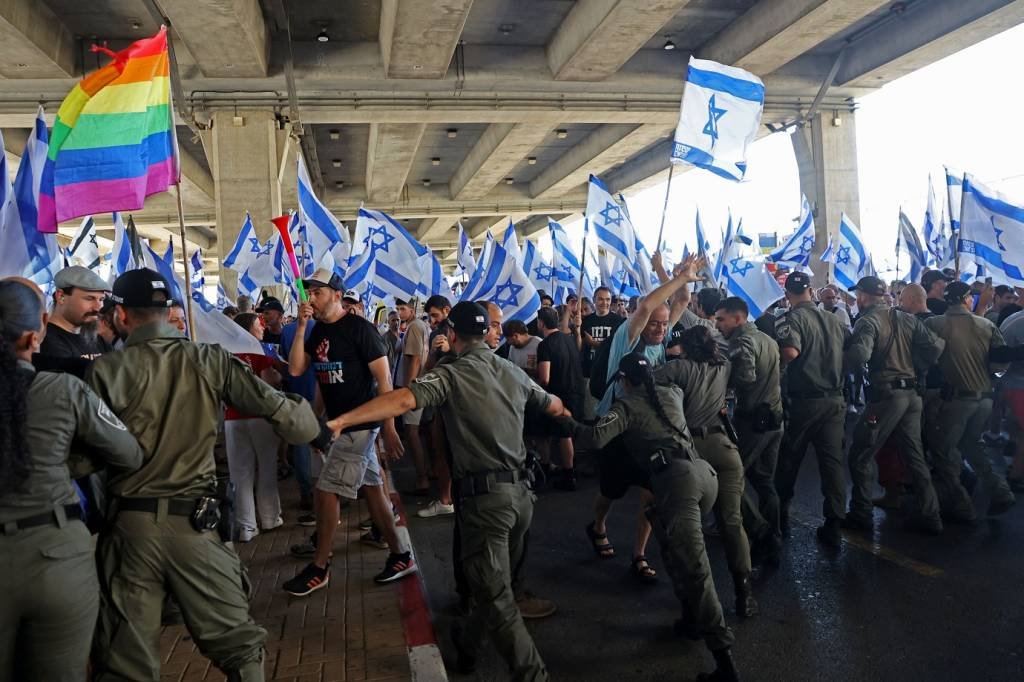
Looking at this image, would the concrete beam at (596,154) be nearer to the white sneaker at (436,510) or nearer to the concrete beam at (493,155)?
the concrete beam at (493,155)

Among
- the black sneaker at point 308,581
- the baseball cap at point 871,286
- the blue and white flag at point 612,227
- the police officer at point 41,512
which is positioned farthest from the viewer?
the blue and white flag at point 612,227

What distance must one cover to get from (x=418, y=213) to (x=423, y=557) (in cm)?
2770

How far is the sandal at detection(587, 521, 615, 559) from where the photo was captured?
6168mm

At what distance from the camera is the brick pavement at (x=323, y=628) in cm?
428

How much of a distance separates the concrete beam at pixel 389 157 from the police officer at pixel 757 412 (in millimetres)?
15538

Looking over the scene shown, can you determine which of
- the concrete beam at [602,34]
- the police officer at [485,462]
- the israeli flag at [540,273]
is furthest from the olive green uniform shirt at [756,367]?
the israeli flag at [540,273]

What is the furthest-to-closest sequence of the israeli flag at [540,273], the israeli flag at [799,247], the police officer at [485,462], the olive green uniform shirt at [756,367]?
the israeli flag at [540,273] → the israeli flag at [799,247] → the olive green uniform shirt at [756,367] → the police officer at [485,462]

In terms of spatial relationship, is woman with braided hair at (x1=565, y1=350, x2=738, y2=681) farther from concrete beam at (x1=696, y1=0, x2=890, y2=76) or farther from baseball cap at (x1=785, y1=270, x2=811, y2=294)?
concrete beam at (x1=696, y1=0, x2=890, y2=76)

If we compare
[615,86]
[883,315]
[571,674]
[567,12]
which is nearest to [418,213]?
[615,86]

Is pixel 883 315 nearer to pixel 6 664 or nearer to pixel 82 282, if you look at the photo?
pixel 82 282

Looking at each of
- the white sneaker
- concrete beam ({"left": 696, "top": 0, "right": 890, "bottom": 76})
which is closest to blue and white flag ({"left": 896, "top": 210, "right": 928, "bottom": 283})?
concrete beam ({"left": 696, "top": 0, "right": 890, "bottom": 76})

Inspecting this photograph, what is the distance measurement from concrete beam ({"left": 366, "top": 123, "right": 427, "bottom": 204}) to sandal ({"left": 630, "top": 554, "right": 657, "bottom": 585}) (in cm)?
1633

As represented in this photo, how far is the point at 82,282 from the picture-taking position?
4.09 meters

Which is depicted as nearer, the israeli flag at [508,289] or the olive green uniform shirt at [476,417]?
the olive green uniform shirt at [476,417]
